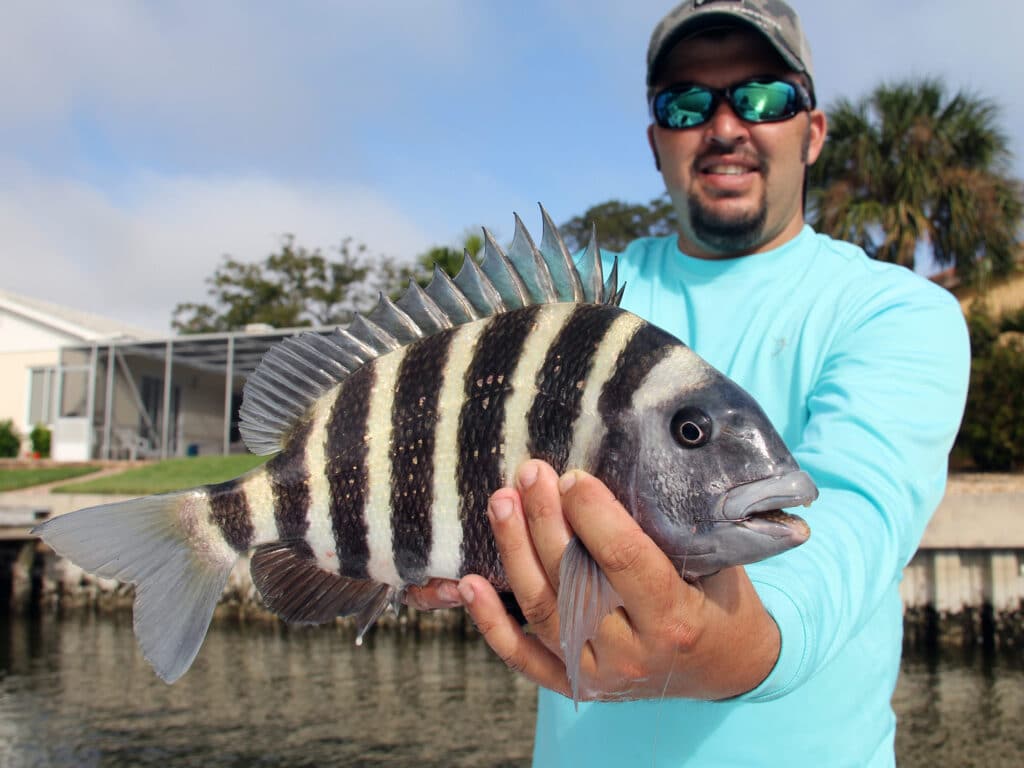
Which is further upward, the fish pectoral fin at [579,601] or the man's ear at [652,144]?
the man's ear at [652,144]

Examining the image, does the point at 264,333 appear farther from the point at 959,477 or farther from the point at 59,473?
the point at 959,477

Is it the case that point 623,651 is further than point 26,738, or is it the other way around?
point 26,738

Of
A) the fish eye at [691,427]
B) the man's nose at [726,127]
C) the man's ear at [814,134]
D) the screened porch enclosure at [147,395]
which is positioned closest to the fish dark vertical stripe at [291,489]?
the fish eye at [691,427]

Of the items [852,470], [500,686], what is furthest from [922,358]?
[500,686]

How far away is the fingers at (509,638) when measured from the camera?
1492 millimetres

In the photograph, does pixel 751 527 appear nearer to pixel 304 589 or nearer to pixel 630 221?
pixel 304 589

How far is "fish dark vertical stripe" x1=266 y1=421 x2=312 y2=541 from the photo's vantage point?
1.70 meters

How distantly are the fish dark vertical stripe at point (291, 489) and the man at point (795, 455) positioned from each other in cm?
32

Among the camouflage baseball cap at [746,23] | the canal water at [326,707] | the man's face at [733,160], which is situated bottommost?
the canal water at [326,707]

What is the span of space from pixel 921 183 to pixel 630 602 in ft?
52.3

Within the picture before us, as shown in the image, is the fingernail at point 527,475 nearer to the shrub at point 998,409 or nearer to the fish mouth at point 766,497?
the fish mouth at point 766,497

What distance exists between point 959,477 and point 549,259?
1298cm

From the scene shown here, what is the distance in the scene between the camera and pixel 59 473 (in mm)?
17094

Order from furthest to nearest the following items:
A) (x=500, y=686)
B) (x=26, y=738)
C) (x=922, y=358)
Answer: (x=500, y=686) → (x=26, y=738) → (x=922, y=358)
